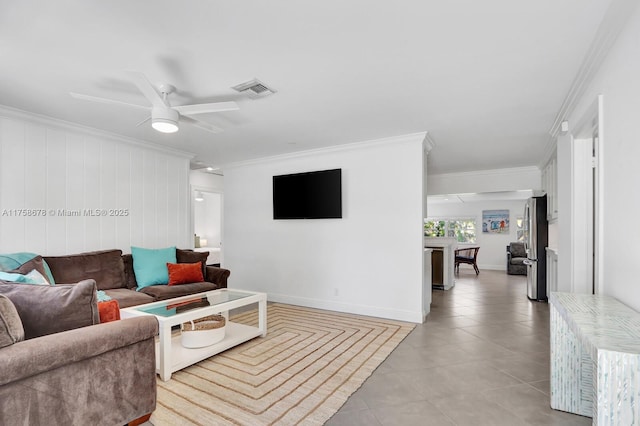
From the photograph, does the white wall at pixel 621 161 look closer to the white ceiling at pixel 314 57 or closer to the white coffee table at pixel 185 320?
the white ceiling at pixel 314 57

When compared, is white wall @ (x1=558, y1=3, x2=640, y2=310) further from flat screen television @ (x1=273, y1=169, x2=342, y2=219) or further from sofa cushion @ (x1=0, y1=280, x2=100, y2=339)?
flat screen television @ (x1=273, y1=169, x2=342, y2=219)

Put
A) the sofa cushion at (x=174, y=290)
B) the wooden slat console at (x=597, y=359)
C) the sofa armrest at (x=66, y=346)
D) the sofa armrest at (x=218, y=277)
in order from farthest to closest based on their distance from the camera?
the sofa armrest at (x=218, y=277) → the sofa cushion at (x=174, y=290) → the sofa armrest at (x=66, y=346) → the wooden slat console at (x=597, y=359)

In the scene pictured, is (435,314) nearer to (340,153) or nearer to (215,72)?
(340,153)

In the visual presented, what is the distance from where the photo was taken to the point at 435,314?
4570 mm

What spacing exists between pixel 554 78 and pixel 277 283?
4349 mm

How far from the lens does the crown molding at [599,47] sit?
5.51 feet

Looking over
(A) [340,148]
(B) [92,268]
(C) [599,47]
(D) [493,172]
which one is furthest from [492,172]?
(B) [92,268]

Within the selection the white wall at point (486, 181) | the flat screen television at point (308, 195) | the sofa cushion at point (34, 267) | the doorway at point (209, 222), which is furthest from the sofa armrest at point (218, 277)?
the doorway at point (209, 222)

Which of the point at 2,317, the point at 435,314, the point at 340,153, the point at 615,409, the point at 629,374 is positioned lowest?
the point at 435,314

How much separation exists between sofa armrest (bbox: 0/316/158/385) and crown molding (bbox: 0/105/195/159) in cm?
301

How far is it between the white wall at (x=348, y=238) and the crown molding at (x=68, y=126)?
153 cm

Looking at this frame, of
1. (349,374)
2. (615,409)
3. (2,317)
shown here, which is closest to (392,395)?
(349,374)

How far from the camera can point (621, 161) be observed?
71.7 inches

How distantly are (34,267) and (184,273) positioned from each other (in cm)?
147
